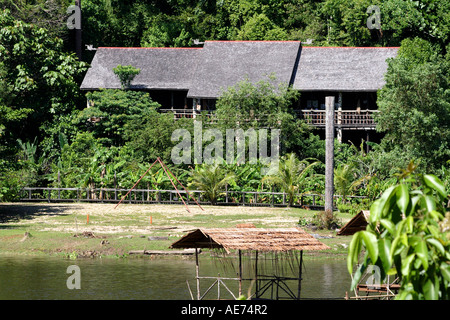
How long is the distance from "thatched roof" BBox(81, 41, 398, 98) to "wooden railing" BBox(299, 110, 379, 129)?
4.68 ft

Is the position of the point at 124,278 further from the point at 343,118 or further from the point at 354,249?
the point at 343,118

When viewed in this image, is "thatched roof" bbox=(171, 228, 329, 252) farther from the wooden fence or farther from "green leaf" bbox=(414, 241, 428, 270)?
the wooden fence

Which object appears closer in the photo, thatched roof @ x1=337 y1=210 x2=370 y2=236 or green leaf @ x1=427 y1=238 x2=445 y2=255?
green leaf @ x1=427 y1=238 x2=445 y2=255

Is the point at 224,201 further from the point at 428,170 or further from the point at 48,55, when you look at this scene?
the point at 48,55

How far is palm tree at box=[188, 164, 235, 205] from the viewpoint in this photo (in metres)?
Answer: 36.1

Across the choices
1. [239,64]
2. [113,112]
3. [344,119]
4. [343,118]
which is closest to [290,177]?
[344,119]

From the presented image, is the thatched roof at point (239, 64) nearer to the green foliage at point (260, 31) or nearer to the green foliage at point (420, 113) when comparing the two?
the green foliage at point (260, 31)

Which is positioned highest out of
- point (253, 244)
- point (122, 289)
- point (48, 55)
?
point (48, 55)

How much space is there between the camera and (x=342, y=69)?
145ft

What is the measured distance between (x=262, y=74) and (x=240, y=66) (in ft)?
6.80

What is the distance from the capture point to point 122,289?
21.7 metres

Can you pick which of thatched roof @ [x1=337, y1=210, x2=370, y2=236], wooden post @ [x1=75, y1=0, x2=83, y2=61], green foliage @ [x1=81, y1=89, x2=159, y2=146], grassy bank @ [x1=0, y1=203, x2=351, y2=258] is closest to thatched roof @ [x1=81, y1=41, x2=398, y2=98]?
wooden post @ [x1=75, y1=0, x2=83, y2=61]

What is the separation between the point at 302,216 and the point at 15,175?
12657mm
